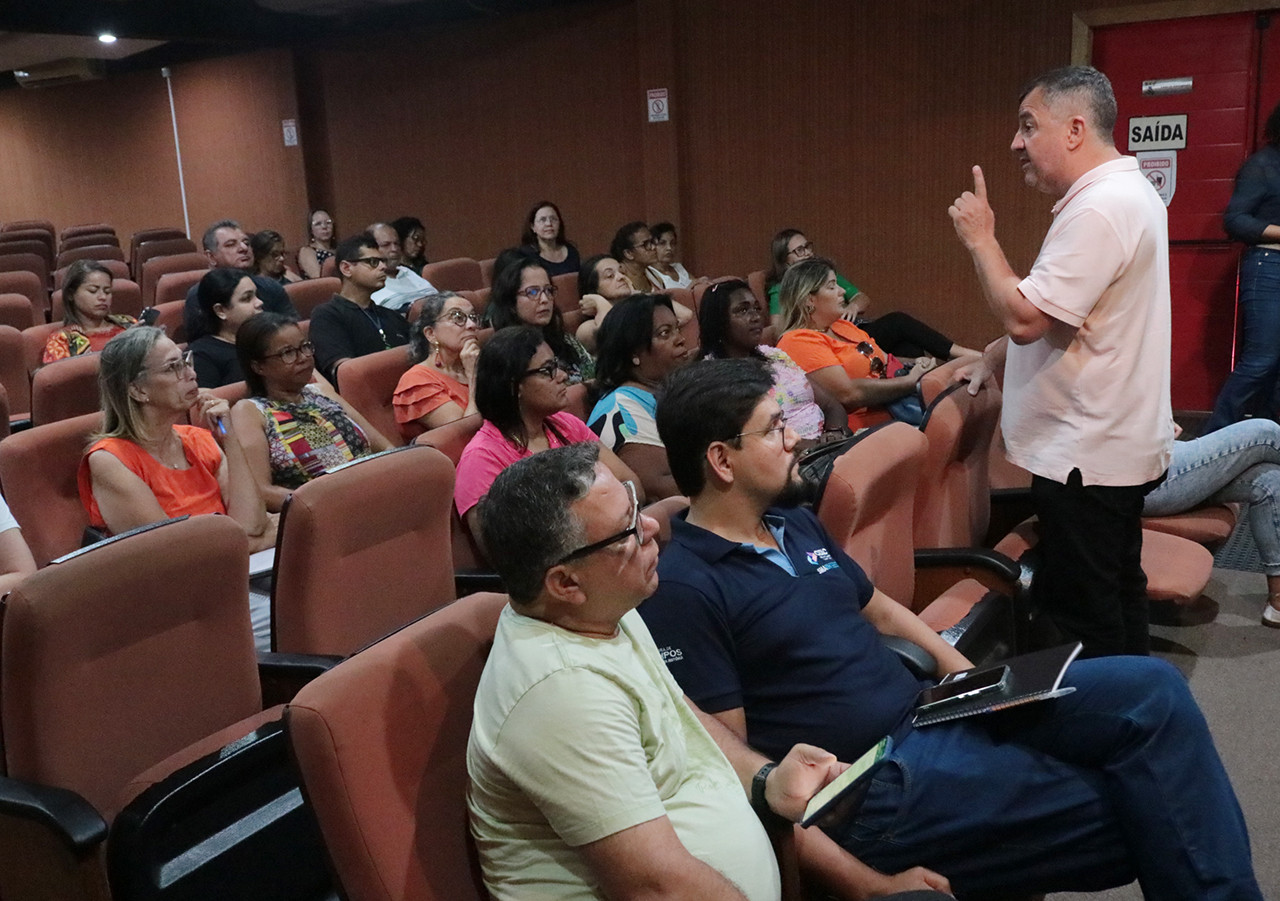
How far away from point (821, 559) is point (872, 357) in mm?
2355

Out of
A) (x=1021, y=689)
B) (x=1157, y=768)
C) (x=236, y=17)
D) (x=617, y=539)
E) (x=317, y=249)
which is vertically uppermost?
(x=236, y=17)

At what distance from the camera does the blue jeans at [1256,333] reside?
5070mm

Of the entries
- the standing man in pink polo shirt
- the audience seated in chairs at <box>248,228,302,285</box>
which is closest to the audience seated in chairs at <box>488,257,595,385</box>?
the standing man in pink polo shirt

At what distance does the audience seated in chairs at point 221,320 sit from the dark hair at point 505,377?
5.58 ft

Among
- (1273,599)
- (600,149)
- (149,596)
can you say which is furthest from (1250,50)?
(149,596)

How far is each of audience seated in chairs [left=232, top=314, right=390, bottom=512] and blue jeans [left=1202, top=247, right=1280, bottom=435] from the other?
3876 millimetres

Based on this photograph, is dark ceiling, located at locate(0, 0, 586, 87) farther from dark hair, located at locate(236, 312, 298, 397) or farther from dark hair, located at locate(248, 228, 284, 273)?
dark hair, located at locate(236, 312, 298, 397)

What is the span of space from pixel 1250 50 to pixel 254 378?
16.5 ft

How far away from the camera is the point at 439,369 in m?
3.83

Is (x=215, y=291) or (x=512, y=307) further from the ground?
(x=215, y=291)

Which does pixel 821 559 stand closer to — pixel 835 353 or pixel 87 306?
pixel 835 353

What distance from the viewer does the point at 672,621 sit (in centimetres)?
180

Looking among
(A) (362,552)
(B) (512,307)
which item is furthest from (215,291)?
(A) (362,552)

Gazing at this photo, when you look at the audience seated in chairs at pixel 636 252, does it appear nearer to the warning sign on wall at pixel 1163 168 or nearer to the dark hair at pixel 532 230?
the dark hair at pixel 532 230
